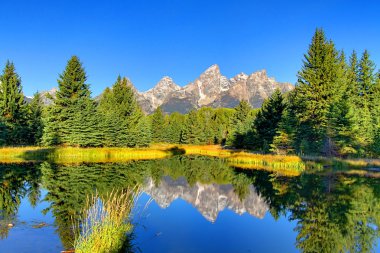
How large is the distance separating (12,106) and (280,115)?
41.9m

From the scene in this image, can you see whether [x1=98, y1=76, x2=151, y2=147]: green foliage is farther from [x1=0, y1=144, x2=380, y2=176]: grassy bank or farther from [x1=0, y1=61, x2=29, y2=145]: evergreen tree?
[x1=0, y1=61, x2=29, y2=145]: evergreen tree

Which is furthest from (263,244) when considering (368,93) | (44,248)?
(368,93)

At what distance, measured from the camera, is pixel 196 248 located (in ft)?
35.0

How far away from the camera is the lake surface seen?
36.0 ft

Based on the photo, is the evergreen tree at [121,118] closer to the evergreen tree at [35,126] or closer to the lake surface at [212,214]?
the evergreen tree at [35,126]

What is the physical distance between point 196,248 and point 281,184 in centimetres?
1582

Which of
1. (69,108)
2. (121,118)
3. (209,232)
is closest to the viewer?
(209,232)

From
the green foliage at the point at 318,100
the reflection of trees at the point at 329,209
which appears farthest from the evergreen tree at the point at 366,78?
the reflection of trees at the point at 329,209

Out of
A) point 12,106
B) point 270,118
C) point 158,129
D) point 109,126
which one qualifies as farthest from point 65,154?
point 158,129

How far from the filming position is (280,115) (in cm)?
5384

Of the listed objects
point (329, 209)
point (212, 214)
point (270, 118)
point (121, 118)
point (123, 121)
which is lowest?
point (212, 214)

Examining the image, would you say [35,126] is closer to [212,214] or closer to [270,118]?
[270,118]

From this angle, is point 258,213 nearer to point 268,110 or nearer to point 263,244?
point 263,244

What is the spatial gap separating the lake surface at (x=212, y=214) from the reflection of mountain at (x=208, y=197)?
5cm
